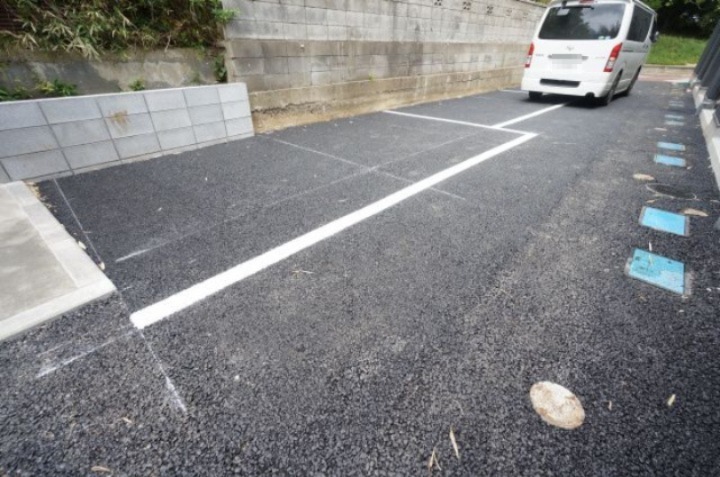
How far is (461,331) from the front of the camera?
164 cm

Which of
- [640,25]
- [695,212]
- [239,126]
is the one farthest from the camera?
[640,25]

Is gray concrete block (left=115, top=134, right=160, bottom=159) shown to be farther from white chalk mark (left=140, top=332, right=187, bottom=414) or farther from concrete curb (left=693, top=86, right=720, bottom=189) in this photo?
concrete curb (left=693, top=86, right=720, bottom=189)

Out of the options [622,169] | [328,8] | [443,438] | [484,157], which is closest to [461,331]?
[443,438]

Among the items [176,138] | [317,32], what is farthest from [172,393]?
[317,32]

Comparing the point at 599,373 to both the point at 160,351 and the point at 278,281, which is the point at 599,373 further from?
the point at 160,351

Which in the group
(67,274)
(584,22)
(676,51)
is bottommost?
(67,274)

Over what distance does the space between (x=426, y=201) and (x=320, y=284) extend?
146cm

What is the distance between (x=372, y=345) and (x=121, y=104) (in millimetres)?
3783

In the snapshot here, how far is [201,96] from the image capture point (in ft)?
13.4

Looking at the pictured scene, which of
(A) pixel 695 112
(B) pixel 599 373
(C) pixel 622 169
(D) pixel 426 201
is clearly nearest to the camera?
(B) pixel 599 373

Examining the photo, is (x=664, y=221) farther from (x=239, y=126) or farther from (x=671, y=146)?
(x=239, y=126)

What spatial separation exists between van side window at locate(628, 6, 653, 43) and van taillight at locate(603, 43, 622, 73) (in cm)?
66

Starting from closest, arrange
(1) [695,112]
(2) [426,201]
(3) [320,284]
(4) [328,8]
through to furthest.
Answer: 1. (3) [320,284]
2. (2) [426,201]
3. (4) [328,8]
4. (1) [695,112]

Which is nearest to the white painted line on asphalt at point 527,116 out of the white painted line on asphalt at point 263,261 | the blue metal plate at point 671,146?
the blue metal plate at point 671,146
